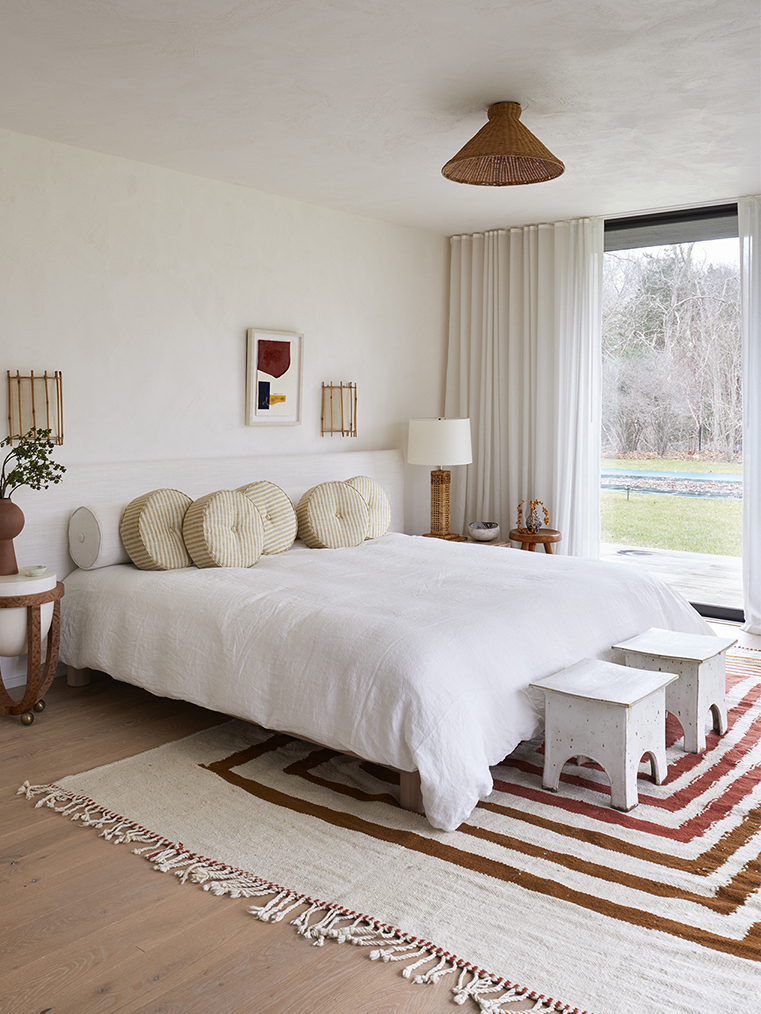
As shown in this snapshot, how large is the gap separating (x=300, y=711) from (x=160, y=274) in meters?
2.52

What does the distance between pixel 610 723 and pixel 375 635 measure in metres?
0.79

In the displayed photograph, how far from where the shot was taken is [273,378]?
15.8 feet

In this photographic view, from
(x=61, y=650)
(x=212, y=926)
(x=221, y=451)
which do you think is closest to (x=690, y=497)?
(x=221, y=451)

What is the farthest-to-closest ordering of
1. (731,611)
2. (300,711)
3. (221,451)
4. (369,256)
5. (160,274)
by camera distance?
(369,256)
(731,611)
(221,451)
(160,274)
(300,711)

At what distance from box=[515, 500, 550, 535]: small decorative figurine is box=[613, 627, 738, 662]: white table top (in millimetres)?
1939

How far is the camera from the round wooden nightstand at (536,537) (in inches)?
203

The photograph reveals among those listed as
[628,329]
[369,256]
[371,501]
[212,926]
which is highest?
[369,256]

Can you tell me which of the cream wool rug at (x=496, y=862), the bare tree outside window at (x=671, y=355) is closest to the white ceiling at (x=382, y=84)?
the bare tree outside window at (x=671, y=355)

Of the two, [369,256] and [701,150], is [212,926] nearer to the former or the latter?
[701,150]

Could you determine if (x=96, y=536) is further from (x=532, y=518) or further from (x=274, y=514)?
(x=532, y=518)

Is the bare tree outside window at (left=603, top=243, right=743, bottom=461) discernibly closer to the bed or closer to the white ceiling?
the white ceiling

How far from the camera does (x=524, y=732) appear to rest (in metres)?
2.77

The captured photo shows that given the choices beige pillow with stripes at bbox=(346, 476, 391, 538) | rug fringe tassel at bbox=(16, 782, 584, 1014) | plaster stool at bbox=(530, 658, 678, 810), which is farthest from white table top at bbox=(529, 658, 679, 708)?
beige pillow with stripes at bbox=(346, 476, 391, 538)

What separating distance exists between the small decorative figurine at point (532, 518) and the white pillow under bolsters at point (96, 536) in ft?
8.44
